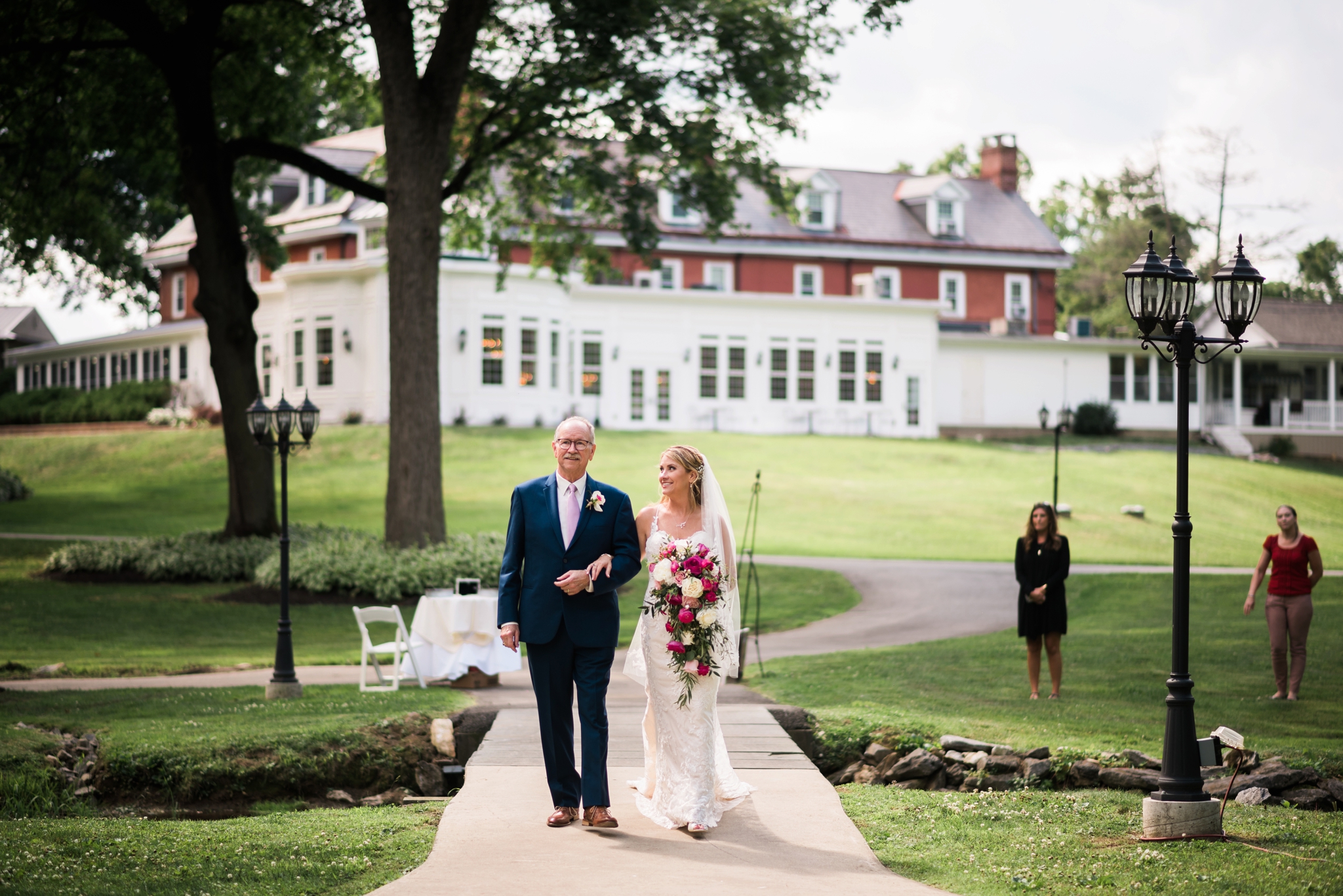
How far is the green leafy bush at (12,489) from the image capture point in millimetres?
34875

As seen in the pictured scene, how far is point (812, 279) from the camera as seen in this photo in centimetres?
5006

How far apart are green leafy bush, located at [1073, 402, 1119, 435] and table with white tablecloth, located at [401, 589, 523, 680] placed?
1495 inches

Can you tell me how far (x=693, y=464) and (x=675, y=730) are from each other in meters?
1.52

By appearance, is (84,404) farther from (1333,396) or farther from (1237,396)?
(1333,396)

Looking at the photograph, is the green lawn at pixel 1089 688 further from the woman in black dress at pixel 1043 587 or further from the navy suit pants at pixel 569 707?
the navy suit pants at pixel 569 707

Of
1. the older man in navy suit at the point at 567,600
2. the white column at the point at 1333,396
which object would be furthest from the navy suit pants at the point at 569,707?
the white column at the point at 1333,396

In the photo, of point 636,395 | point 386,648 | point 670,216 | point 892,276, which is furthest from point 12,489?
point 892,276

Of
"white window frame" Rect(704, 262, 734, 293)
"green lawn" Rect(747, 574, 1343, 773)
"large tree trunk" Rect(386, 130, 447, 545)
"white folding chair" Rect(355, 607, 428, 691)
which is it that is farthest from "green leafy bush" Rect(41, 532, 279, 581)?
"white window frame" Rect(704, 262, 734, 293)

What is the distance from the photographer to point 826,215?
50938 mm

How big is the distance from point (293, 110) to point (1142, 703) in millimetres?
21406

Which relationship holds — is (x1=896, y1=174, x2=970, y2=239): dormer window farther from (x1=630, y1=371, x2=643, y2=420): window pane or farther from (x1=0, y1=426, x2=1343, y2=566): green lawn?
(x1=630, y1=371, x2=643, y2=420): window pane

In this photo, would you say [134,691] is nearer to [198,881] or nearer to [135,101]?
[198,881]

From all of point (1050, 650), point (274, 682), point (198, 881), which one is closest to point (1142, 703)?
point (1050, 650)

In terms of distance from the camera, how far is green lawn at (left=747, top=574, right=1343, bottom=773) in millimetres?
10648
